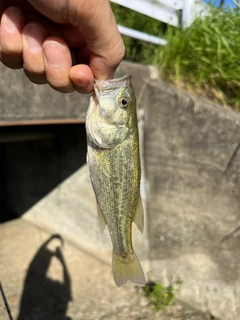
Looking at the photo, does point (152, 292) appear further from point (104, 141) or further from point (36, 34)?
point (36, 34)

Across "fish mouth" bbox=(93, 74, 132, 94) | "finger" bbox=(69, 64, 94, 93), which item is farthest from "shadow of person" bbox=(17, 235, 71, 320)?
"finger" bbox=(69, 64, 94, 93)

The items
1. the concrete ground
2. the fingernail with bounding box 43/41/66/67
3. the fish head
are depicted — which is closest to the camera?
the fingernail with bounding box 43/41/66/67

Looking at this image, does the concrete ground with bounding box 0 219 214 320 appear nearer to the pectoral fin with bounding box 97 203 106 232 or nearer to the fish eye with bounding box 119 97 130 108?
the pectoral fin with bounding box 97 203 106 232

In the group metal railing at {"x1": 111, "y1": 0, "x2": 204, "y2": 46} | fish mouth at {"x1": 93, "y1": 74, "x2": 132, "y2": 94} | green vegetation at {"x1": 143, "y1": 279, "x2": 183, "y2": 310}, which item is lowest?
green vegetation at {"x1": 143, "y1": 279, "x2": 183, "y2": 310}

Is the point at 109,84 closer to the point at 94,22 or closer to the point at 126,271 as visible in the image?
the point at 94,22

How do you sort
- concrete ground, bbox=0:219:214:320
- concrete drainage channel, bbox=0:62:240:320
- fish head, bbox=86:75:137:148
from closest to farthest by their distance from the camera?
fish head, bbox=86:75:137:148 → concrete drainage channel, bbox=0:62:240:320 → concrete ground, bbox=0:219:214:320

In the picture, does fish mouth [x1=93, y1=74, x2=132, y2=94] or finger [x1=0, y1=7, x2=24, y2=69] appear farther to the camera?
fish mouth [x1=93, y1=74, x2=132, y2=94]

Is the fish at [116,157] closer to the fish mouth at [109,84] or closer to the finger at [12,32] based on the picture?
the fish mouth at [109,84]

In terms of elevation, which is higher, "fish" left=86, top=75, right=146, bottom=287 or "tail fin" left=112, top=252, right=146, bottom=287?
"fish" left=86, top=75, right=146, bottom=287

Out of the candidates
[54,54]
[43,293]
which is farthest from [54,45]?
[43,293]
